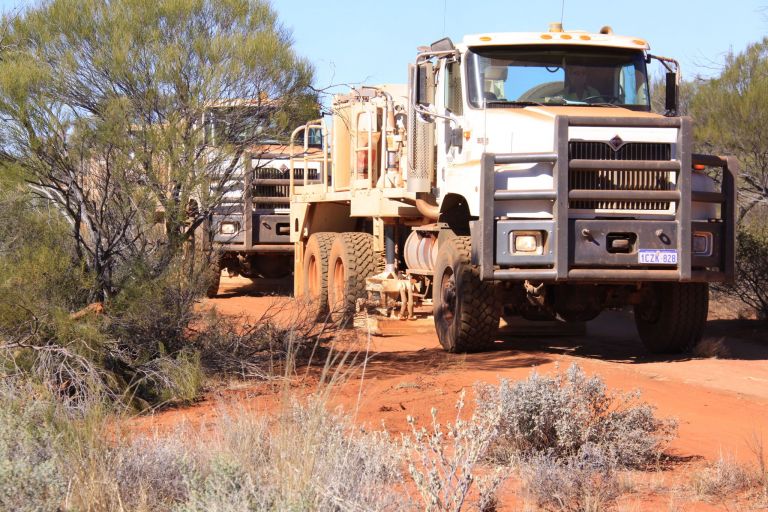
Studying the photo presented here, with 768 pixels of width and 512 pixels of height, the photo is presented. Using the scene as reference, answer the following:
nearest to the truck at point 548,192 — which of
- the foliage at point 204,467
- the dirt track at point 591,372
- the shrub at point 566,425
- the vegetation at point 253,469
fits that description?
the dirt track at point 591,372

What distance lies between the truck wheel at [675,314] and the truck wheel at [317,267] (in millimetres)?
A: 4619

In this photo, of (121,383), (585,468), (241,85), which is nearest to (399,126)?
(241,85)

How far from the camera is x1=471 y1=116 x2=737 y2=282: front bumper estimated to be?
9.93 m

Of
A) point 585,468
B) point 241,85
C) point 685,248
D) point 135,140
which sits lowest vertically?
point 585,468

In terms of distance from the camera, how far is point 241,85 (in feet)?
44.5

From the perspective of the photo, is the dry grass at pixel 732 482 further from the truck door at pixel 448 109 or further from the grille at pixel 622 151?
the truck door at pixel 448 109

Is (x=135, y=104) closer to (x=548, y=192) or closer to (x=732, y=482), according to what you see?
(x=548, y=192)

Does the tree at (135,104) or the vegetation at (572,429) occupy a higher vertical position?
the tree at (135,104)

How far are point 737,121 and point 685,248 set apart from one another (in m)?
8.54

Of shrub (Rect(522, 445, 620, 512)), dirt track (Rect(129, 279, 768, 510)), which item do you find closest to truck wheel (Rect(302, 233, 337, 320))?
dirt track (Rect(129, 279, 768, 510))

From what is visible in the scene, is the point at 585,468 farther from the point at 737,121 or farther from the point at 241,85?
the point at 737,121

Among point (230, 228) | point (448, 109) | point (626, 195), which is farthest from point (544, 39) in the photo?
point (230, 228)

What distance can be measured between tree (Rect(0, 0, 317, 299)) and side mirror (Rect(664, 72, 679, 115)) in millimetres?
4634

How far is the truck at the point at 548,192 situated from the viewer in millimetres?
10031
